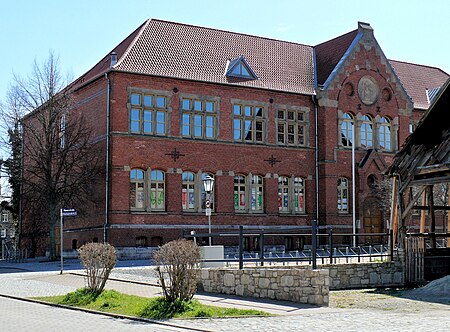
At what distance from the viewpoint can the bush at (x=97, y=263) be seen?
58.4ft

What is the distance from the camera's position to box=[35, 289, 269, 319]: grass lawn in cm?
1486

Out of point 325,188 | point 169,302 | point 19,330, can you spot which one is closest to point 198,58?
point 325,188

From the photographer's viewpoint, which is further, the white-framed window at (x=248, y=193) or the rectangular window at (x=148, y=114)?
the white-framed window at (x=248, y=193)

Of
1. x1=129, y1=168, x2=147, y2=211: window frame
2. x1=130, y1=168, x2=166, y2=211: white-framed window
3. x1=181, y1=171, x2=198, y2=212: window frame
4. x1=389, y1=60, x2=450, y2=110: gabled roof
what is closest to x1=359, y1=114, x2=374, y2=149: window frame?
x1=389, y1=60, x2=450, y2=110: gabled roof

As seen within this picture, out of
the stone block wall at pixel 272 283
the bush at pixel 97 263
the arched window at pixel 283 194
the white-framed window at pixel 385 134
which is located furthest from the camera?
the white-framed window at pixel 385 134

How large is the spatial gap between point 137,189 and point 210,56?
9.43 meters

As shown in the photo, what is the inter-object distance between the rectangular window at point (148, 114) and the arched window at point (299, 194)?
918 cm

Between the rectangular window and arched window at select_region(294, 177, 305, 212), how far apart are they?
9.18 metres

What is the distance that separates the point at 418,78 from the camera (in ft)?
172

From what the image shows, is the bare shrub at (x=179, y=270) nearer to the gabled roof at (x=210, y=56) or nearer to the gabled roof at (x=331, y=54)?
the gabled roof at (x=210, y=56)

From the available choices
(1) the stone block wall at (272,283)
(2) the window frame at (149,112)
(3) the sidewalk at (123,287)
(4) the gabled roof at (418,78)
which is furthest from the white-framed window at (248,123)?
(1) the stone block wall at (272,283)

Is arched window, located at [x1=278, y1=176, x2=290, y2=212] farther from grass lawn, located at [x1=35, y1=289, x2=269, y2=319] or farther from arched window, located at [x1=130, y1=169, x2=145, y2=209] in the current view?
grass lawn, located at [x1=35, y1=289, x2=269, y2=319]

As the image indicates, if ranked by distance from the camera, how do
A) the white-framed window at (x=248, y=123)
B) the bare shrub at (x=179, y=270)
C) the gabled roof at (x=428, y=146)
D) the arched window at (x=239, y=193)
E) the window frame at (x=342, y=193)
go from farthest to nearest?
the window frame at (x=342, y=193), the white-framed window at (x=248, y=123), the arched window at (x=239, y=193), the gabled roof at (x=428, y=146), the bare shrub at (x=179, y=270)

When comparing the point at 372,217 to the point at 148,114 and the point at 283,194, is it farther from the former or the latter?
the point at 148,114
